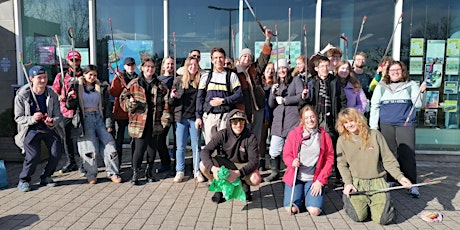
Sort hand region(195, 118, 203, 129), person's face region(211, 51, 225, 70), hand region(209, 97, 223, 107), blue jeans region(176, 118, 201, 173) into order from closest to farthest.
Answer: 1. hand region(209, 97, 223, 107)
2. person's face region(211, 51, 225, 70)
3. hand region(195, 118, 203, 129)
4. blue jeans region(176, 118, 201, 173)

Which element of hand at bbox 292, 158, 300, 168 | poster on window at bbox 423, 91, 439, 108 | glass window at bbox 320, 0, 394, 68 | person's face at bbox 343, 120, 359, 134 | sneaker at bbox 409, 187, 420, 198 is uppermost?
glass window at bbox 320, 0, 394, 68

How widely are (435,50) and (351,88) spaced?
3301mm

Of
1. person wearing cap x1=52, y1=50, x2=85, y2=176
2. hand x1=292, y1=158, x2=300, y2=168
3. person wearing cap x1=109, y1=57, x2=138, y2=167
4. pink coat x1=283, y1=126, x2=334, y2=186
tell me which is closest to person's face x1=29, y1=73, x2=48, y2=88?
person wearing cap x1=52, y1=50, x2=85, y2=176

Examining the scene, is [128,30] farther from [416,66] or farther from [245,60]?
[416,66]

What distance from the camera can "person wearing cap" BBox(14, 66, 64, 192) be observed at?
457cm

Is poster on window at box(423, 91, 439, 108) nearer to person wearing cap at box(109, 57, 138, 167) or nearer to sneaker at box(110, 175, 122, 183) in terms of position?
person wearing cap at box(109, 57, 138, 167)

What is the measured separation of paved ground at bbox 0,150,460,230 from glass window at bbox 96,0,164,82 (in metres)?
3.21

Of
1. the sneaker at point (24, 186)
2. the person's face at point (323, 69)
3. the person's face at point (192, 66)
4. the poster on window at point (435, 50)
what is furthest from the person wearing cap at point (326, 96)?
the sneaker at point (24, 186)

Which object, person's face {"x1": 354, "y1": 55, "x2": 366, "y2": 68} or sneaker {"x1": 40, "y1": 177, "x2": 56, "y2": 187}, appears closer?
sneaker {"x1": 40, "y1": 177, "x2": 56, "y2": 187}

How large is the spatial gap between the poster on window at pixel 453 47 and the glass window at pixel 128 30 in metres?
5.90

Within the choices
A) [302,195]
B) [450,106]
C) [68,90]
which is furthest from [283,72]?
[450,106]

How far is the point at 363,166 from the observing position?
3.91 meters

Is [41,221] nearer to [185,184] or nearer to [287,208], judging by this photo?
[185,184]

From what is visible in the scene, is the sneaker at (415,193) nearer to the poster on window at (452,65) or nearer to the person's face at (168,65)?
the poster on window at (452,65)
